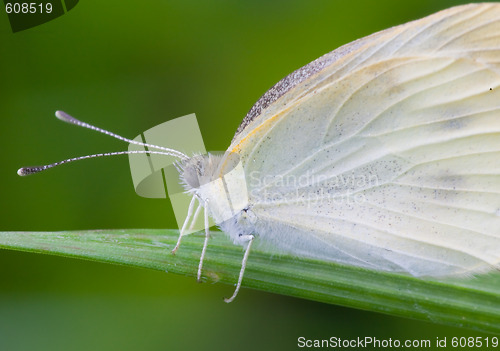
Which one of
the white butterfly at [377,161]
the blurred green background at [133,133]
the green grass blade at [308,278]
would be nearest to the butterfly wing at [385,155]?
the white butterfly at [377,161]

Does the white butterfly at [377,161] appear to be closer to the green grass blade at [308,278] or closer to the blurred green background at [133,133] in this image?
the green grass blade at [308,278]

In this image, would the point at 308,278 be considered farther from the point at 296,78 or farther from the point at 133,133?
the point at 133,133

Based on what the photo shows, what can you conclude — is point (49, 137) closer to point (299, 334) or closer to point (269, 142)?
point (269, 142)

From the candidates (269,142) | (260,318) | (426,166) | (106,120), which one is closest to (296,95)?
(269,142)

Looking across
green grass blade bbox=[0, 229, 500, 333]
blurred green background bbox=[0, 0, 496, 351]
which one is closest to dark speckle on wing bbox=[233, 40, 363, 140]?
green grass blade bbox=[0, 229, 500, 333]

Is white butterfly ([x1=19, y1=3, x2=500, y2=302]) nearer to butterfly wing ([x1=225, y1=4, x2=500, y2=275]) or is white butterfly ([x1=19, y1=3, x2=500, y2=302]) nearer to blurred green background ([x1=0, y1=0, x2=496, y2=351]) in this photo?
butterfly wing ([x1=225, y1=4, x2=500, y2=275])

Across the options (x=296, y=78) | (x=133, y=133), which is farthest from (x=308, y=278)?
(x=133, y=133)
